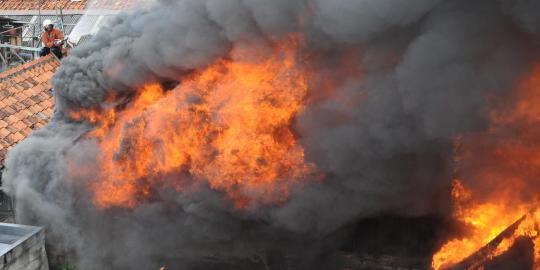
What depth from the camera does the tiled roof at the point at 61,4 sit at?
21406mm

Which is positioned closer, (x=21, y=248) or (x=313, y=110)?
(x=313, y=110)

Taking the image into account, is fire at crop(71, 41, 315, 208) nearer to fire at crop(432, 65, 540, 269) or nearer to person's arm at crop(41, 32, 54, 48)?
fire at crop(432, 65, 540, 269)

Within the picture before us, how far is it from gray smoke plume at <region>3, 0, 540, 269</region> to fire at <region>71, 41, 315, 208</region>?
Answer: 279 mm

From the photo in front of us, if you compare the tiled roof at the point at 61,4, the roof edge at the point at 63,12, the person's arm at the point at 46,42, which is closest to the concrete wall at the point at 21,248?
the person's arm at the point at 46,42

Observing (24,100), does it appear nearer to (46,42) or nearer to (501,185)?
(46,42)

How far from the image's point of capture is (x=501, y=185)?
890 centimetres

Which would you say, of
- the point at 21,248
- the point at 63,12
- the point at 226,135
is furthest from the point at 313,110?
the point at 63,12

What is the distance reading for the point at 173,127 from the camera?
9.58 m

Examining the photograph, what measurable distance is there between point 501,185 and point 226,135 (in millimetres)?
4630

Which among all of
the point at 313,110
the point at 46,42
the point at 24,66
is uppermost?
the point at 46,42

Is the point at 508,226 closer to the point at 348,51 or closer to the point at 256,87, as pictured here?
the point at 348,51

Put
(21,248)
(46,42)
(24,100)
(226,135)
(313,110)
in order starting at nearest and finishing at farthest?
(313,110)
(21,248)
(226,135)
(24,100)
(46,42)

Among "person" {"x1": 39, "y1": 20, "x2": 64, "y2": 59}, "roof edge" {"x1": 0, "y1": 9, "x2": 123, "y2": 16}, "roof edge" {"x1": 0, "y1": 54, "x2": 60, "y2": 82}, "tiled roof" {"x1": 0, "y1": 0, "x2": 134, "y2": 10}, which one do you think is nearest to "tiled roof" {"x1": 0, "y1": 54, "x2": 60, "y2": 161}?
"roof edge" {"x1": 0, "y1": 54, "x2": 60, "y2": 82}

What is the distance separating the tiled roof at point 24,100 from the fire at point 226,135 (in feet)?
14.1
